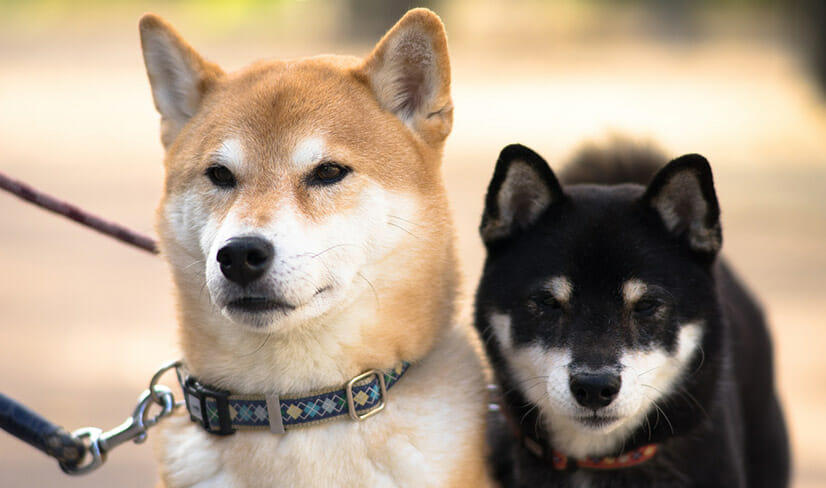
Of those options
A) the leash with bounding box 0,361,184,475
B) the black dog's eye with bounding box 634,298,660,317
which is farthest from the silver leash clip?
the black dog's eye with bounding box 634,298,660,317

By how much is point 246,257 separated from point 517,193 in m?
1.02

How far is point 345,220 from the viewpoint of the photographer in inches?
101

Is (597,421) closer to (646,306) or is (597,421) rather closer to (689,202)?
(646,306)

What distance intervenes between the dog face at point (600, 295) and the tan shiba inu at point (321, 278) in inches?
9.1

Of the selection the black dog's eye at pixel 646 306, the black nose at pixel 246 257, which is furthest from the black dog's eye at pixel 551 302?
the black nose at pixel 246 257

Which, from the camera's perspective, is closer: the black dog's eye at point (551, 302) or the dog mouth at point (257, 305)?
the dog mouth at point (257, 305)

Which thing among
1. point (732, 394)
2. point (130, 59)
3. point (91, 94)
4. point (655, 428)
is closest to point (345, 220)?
point (655, 428)

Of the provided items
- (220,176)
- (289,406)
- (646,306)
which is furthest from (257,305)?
(646,306)

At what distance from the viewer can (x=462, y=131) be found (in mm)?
12023

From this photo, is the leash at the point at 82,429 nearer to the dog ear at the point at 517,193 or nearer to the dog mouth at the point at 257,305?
the dog mouth at the point at 257,305

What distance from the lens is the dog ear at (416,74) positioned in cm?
272

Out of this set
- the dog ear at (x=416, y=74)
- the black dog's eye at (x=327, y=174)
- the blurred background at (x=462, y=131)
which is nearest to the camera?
the black dog's eye at (x=327, y=174)

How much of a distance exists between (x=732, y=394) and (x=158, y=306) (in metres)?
4.93

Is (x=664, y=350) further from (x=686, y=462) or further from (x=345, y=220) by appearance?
(x=345, y=220)
